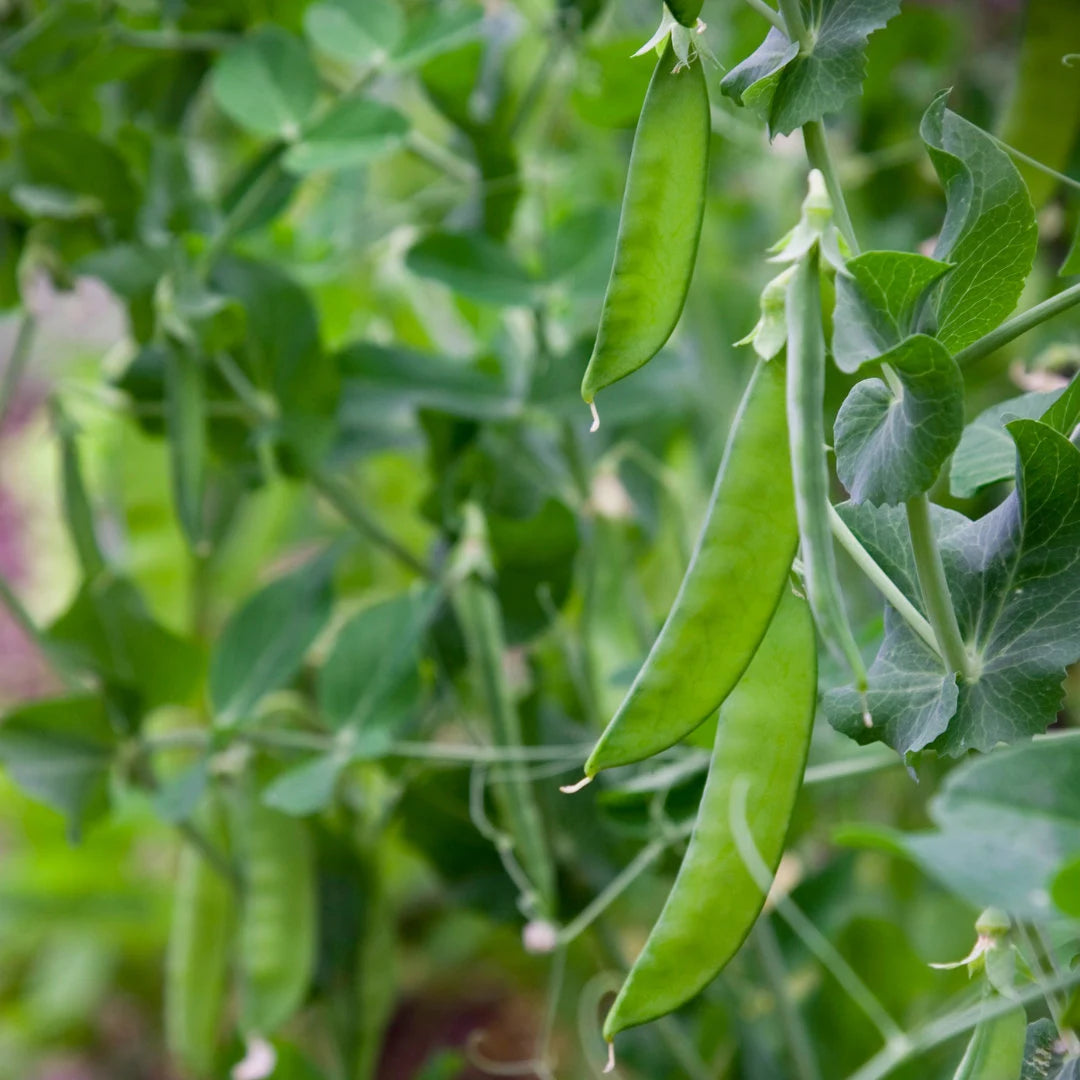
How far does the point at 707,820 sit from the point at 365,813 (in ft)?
1.48

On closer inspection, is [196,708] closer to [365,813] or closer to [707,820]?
[365,813]

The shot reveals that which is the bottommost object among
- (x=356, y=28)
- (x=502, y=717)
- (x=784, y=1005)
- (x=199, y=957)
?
(x=199, y=957)

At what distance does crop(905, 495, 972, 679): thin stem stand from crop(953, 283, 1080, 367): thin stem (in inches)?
1.4

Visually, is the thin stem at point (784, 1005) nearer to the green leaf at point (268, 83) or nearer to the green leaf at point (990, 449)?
the green leaf at point (990, 449)

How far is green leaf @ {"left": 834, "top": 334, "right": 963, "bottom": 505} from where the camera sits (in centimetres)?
24

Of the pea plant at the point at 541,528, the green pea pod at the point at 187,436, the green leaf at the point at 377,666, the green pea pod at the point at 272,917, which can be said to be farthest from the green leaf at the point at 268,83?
the green pea pod at the point at 272,917

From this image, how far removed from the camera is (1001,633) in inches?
11.6

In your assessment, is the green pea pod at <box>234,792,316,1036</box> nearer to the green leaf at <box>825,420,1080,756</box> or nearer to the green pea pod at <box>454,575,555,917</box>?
Result: the green pea pod at <box>454,575,555,917</box>

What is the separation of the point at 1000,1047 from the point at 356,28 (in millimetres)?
515

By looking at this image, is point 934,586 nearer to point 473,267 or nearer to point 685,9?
point 685,9

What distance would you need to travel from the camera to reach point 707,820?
11.1 inches

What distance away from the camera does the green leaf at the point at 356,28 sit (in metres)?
0.58

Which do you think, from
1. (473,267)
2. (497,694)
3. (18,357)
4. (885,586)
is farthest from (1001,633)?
(18,357)

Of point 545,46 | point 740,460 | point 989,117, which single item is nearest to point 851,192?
point 989,117
